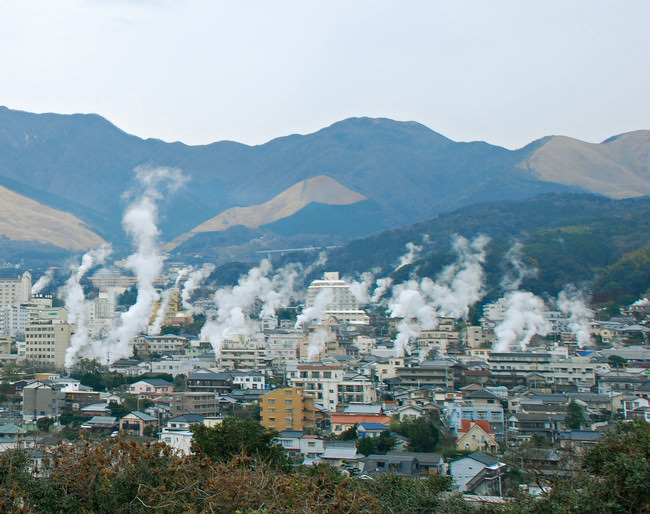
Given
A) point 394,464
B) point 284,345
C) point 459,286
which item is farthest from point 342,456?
point 459,286

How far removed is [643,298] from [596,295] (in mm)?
2082

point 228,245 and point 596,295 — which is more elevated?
point 228,245

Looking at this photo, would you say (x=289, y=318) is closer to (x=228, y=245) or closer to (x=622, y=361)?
(x=622, y=361)

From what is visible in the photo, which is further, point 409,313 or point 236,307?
point 236,307

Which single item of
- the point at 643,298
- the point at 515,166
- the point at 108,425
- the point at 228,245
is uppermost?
the point at 515,166

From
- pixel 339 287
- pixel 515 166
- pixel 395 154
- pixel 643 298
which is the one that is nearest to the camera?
pixel 643 298

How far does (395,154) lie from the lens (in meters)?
119

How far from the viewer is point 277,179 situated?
126 meters

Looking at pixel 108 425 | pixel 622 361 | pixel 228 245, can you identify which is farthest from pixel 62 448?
pixel 228 245

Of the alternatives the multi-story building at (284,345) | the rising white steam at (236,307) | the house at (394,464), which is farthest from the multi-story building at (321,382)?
the rising white steam at (236,307)

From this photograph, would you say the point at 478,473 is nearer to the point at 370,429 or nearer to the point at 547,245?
the point at 370,429

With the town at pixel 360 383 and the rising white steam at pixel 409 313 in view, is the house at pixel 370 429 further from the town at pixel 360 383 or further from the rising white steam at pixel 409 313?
the rising white steam at pixel 409 313

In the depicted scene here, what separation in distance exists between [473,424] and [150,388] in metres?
7.97

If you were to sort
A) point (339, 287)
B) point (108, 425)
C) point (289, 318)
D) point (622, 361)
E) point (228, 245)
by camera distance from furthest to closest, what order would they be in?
point (228, 245) < point (339, 287) < point (289, 318) < point (622, 361) < point (108, 425)
